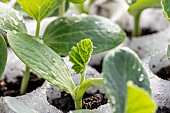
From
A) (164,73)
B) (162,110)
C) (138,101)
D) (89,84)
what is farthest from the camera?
(164,73)

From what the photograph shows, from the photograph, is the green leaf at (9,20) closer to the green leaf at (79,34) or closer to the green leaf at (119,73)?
the green leaf at (79,34)

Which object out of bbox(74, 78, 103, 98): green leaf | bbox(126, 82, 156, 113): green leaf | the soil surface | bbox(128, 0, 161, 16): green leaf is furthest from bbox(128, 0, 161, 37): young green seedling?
bbox(126, 82, 156, 113): green leaf

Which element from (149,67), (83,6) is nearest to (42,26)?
(83,6)

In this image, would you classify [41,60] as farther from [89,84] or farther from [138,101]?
[138,101]

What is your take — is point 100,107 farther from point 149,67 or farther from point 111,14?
point 111,14

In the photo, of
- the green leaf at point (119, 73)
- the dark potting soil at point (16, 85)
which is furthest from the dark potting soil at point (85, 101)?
the green leaf at point (119, 73)

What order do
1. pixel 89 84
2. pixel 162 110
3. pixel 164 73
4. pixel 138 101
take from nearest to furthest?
1. pixel 138 101
2. pixel 89 84
3. pixel 162 110
4. pixel 164 73

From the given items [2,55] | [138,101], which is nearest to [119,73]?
[138,101]

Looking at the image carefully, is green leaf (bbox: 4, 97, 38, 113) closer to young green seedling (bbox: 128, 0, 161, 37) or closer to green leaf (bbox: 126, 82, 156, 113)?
green leaf (bbox: 126, 82, 156, 113)
